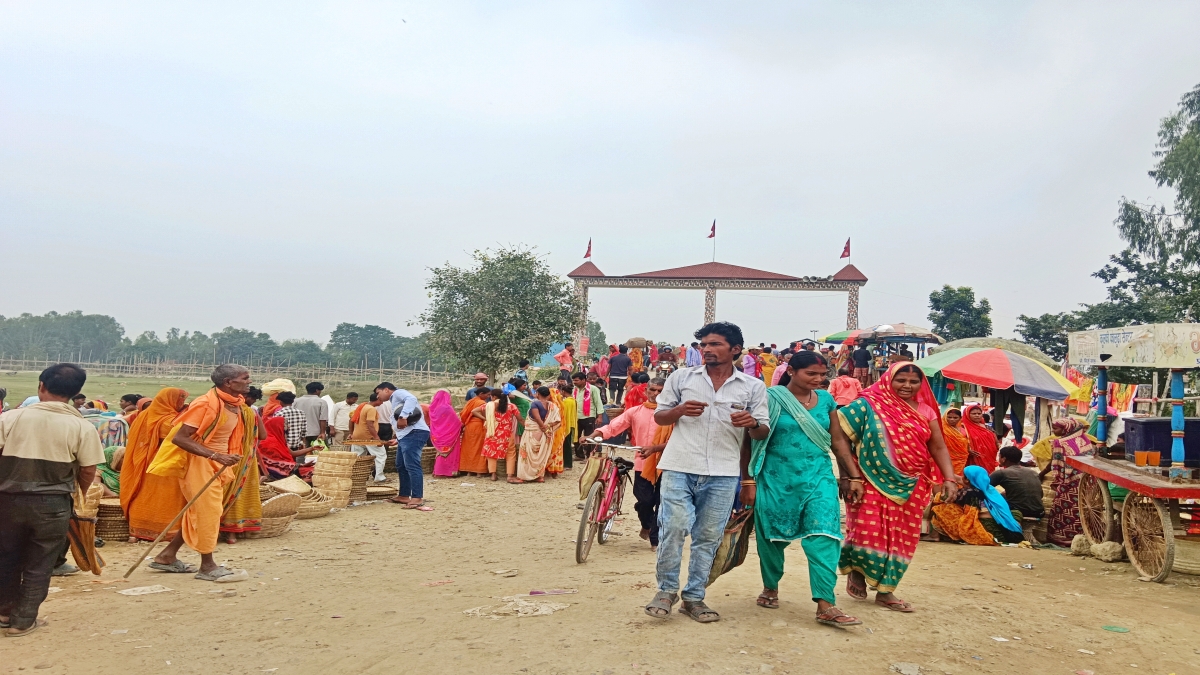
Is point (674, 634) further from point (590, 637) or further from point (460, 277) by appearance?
point (460, 277)

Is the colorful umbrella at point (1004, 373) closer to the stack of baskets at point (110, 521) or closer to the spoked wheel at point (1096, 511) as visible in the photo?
the spoked wheel at point (1096, 511)

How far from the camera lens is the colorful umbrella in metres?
10.8

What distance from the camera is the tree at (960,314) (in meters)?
27.0

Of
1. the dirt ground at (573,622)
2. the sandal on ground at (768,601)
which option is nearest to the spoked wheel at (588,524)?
the dirt ground at (573,622)

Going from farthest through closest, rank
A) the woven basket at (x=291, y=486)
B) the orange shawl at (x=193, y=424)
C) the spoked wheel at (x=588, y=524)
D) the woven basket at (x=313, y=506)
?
the woven basket at (x=313, y=506)
the woven basket at (x=291, y=486)
the spoked wheel at (x=588, y=524)
the orange shawl at (x=193, y=424)

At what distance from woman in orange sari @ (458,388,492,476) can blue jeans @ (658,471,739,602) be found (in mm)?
8620

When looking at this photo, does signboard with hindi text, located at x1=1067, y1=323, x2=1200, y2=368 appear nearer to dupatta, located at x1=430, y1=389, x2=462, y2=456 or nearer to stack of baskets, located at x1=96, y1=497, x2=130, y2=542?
dupatta, located at x1=430, y1=389, x2=462, y2=456

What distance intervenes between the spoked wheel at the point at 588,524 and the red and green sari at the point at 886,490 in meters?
2.44

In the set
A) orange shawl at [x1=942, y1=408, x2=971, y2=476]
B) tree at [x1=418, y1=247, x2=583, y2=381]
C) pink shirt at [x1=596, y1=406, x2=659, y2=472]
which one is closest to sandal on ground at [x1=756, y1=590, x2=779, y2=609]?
pink shirt at [x1=596, y1=406, x2=659, y2=472]

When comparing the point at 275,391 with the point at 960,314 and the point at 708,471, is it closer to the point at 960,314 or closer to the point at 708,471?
the point at 708,471

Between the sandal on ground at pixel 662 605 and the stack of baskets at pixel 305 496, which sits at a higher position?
the sandal on ground at pixel 662 605

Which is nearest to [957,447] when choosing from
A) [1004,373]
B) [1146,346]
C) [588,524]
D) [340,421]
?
[1146,346]

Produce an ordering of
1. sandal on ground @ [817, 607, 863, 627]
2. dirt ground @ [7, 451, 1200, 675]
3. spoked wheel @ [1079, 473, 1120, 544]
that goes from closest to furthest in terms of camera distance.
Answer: dirt ground @ [7, 451, 1200, 675]
sandal on ground @ [817, 607, 863, 627]
spoked wheel @ [1079, 473, 1120, 544]

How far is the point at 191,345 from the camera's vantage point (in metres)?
71.7
